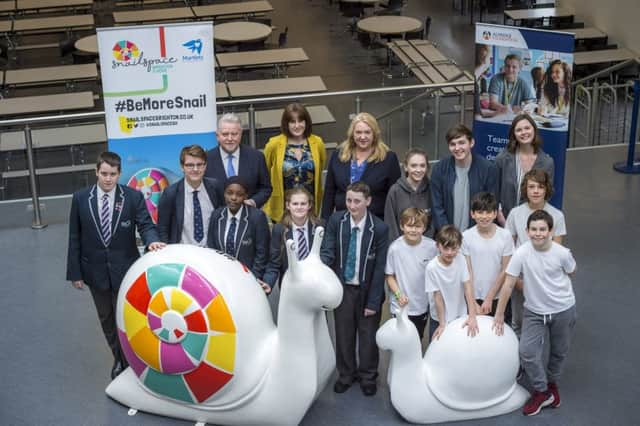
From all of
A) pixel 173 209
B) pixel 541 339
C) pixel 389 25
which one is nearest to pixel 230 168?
pixel 173 209

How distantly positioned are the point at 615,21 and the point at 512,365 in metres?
11.3

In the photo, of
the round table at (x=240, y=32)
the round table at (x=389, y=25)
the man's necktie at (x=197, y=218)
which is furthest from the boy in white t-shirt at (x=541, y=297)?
the round table at (x=240, y=32)

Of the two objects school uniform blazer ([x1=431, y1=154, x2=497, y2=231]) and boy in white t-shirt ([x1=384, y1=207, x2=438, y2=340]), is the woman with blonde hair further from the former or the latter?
boy in white t-shirt ([x1=384, y1=207, x2=438, y2=340])

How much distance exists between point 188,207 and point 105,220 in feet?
1.94

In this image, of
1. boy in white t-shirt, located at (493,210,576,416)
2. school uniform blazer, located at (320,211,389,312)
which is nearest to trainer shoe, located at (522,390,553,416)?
boy in white t-shirt, located at (493,210,576,416)

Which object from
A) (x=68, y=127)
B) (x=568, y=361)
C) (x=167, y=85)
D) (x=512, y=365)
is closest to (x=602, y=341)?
(x=568, y=361)

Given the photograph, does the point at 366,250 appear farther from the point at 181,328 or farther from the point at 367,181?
the point at 181,328

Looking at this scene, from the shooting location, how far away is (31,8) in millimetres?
17828

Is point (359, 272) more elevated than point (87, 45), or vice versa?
point (87, 45)

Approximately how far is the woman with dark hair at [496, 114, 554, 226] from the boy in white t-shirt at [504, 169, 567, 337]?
280mm

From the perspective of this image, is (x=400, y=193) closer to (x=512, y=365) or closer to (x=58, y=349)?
(x=512, y=365)

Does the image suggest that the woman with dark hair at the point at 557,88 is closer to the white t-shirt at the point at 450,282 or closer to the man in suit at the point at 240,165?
the white t-shirt at the point at 450,282

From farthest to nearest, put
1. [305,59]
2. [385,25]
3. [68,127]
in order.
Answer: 1. [385,25]
2. [305,59]
3. [68,127]

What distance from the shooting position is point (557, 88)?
7.88 m
